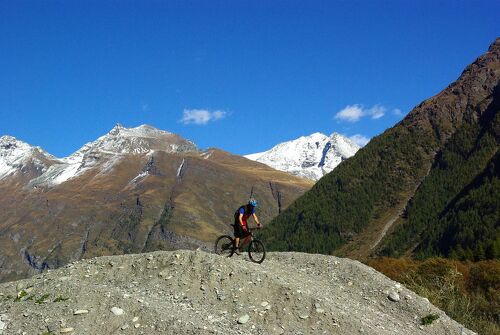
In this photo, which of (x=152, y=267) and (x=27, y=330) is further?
(x=152, y=267)

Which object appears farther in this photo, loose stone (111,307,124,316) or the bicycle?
the bicycle

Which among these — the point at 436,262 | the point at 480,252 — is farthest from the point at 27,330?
the point at 480,252

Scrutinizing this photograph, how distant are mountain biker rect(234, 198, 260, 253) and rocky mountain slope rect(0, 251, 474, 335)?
2067mm

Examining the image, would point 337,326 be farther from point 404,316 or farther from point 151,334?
point 151,334

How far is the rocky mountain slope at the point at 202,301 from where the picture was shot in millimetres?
21453

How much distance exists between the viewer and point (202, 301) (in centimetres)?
2400

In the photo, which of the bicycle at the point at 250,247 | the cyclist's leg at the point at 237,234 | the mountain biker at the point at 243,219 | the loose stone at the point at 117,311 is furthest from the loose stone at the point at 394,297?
the loose stone at the point at 117,311

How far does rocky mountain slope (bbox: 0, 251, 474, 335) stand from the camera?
2145 cm

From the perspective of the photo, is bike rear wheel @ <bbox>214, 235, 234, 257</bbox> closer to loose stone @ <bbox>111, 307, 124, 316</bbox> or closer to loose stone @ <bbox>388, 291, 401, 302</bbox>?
loose stone @ <bbox>388, 291, 401, 302</bbox>

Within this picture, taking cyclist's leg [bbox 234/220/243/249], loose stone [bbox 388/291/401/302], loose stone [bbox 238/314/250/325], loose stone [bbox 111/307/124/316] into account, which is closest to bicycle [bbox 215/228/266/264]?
cyclist's leg [bbox 234/220/243/249]

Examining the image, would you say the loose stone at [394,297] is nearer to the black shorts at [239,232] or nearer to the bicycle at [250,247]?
the bicycle at [250,247]

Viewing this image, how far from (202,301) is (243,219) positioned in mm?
6398

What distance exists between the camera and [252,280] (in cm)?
2556

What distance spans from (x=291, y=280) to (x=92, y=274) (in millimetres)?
10404
